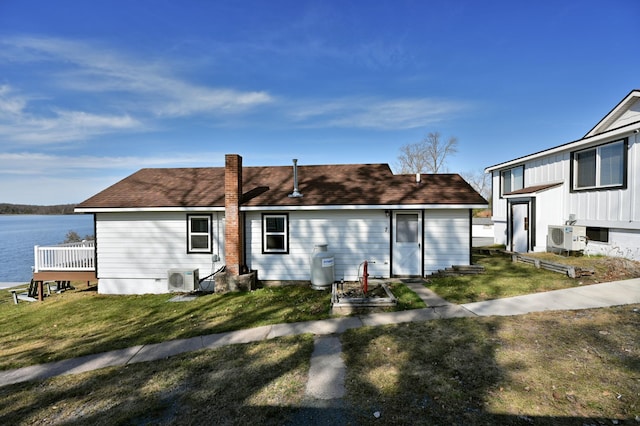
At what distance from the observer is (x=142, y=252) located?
11172 millimetres

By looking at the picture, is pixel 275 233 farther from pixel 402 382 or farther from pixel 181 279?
pixel 402 382

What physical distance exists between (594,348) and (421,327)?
2.64 m

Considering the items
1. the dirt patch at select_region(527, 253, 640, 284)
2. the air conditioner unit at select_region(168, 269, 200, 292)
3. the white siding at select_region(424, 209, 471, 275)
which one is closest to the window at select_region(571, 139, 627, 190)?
the dirt patch at select_region(527, 253, 640, 284)

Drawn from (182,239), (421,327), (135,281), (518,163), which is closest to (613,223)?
(518,163)

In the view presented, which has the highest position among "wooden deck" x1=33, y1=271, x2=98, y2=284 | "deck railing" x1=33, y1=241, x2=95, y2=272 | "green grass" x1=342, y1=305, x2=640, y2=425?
"deck railing" x1=33, y1=241, x2=95, y2=272

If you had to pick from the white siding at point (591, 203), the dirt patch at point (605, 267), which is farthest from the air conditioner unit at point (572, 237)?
the dirt patch at point (605, 267)

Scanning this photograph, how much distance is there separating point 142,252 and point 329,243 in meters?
7.05

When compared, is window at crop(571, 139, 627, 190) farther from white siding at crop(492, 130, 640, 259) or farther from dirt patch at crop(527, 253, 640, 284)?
dirt patch at crop(527, 253, 640, 284)

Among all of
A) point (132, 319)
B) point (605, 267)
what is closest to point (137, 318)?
point (132, 319)

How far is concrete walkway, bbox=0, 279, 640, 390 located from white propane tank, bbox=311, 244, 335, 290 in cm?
294

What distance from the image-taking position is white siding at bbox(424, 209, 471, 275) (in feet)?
33.5

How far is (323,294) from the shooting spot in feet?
29.8

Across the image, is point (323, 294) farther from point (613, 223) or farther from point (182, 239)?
point (613, 223)

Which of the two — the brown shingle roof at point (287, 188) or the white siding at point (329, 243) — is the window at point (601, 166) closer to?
the brown shingle roof at point (287, 188)
